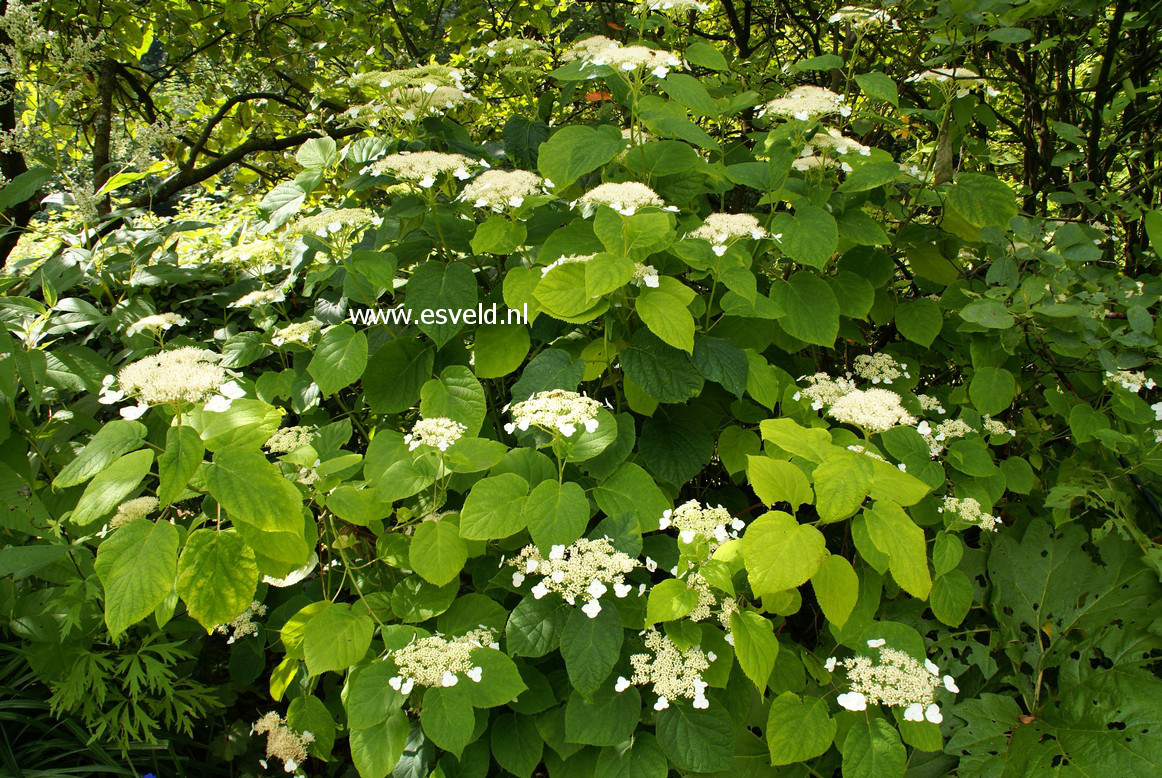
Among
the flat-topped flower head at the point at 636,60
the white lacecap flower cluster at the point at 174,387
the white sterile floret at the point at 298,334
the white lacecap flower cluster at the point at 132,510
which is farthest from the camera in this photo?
the white sterile floret at the point at 298,334

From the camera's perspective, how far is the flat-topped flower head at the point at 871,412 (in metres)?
1.22

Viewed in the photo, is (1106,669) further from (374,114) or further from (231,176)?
(231,176)

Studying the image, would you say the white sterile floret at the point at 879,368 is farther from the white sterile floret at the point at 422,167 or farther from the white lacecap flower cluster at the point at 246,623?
the white lacecap flower cluster at the point at 246,623

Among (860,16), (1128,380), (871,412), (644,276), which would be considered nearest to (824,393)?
(871,412)

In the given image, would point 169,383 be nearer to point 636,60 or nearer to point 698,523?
point 698,523

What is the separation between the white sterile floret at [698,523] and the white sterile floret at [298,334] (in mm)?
981

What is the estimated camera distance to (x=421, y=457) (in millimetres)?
1285

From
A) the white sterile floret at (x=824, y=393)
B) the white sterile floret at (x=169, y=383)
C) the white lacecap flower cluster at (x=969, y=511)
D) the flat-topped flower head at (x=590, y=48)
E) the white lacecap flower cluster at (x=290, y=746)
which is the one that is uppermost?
the flat-topped flower head at (x=590, y=48)

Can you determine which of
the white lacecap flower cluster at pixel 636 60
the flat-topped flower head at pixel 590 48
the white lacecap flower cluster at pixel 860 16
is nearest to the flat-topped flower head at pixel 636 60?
the white lacecap flower cluster at pixel 636 60

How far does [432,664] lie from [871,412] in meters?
0.86

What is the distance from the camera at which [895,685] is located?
1163 millimetres

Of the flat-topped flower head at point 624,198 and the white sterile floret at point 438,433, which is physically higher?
the flat-topped flower head at point 624,198

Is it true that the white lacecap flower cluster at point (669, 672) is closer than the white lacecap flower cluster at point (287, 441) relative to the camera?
Yes

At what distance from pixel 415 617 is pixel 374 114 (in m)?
1.45
